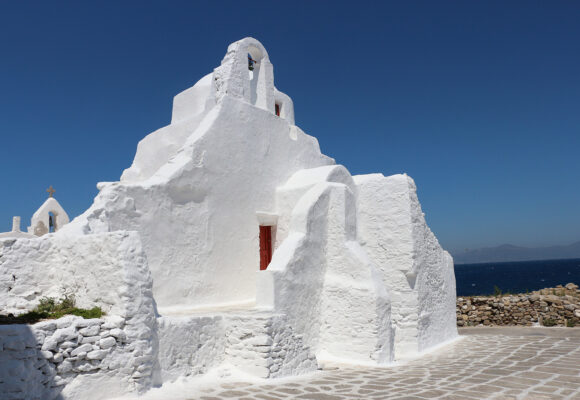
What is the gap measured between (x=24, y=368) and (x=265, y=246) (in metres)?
6.58

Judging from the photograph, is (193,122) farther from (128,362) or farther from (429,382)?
(429,382)

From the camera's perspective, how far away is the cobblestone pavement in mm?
6270

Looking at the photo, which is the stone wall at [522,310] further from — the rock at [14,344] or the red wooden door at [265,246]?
the rock at [14,344]

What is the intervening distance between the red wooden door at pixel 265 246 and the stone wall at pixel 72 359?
5.06 metres

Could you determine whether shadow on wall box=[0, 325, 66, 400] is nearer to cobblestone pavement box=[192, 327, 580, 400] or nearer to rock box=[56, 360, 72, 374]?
rock box=[56, 360, 72, 374]

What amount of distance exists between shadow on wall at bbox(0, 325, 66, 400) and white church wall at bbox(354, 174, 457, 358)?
7.69 m

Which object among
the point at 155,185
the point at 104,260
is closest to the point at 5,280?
the point at 104,260

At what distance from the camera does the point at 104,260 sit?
629 centimetres

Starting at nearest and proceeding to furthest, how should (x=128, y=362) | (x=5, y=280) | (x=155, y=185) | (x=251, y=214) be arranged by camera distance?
(x=128, y=362)
(x=5, y=280)
(x=155, y=185)
(x=251, y=214)

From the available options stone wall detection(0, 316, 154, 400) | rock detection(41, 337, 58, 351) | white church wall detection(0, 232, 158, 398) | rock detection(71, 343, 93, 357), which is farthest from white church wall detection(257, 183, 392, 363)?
rock detection(41, 337, 58, 351)

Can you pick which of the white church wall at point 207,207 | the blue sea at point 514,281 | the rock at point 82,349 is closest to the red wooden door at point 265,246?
the white church wall at point 207,207

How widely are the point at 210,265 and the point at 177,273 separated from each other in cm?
83

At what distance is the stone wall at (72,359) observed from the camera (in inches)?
195

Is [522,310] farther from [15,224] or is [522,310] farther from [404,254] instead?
[15,224]
